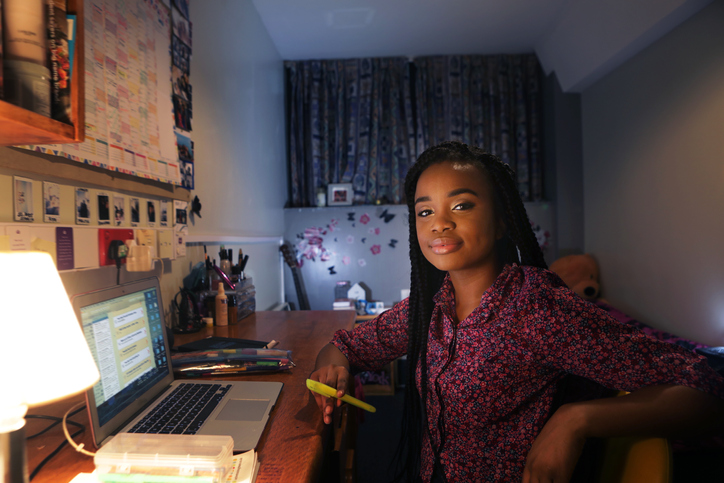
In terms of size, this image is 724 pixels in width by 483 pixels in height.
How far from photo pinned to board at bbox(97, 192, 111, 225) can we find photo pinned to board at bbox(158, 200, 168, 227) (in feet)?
0.88

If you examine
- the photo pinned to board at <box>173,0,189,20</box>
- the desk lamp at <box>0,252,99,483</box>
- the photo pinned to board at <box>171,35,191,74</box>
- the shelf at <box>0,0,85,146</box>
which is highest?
the photo pinned to board at <box>173,0,189,20</box>

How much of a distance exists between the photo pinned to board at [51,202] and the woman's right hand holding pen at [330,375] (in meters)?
0.74

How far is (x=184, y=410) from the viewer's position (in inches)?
31.3

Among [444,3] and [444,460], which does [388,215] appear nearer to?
[444,3]

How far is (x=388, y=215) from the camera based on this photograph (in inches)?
135

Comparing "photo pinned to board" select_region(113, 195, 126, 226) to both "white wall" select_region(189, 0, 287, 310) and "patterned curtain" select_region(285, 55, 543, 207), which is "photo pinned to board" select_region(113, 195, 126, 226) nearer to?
"white wall" select_region(189, 0, 287, 310)

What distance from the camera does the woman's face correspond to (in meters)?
0.90

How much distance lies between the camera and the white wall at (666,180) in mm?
1986

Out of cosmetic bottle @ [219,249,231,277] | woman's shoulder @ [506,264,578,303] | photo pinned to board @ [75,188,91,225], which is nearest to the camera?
woman's shoulder @ [506,264,578,303]

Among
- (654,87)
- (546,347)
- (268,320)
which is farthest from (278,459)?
(654,87)

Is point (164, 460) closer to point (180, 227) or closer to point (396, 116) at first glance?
point (180, 227)

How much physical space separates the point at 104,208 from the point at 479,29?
2.87 metres

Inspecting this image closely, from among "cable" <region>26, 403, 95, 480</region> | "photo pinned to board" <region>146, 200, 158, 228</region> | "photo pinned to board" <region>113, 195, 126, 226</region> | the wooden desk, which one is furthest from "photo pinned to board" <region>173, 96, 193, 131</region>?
"cable" <region>26, 403, 95, 480</region>

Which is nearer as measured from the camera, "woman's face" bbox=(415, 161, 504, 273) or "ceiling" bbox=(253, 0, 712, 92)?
"woman's face" bbox=(415, 161, 504, 273)
